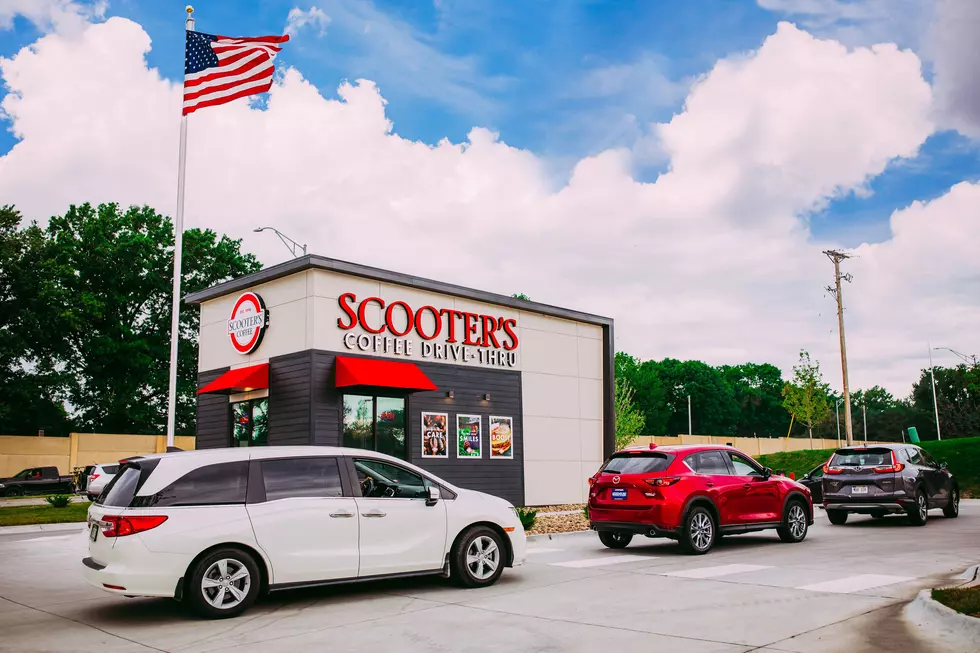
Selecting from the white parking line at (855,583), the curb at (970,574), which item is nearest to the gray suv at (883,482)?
the curb at (970,574)

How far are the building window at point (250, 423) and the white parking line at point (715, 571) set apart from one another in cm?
1361

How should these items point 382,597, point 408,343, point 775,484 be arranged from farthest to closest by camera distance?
1. point 408,343
2. point 775,484
3. point 382,597

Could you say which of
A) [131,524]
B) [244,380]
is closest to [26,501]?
[244,380]

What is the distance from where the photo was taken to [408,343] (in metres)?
23.0

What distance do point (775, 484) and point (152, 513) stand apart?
1026 cm

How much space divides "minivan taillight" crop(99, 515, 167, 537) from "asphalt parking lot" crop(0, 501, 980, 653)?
3.01ft

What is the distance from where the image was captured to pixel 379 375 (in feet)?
68.7

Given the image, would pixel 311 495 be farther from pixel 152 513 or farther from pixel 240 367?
pixel 240 367

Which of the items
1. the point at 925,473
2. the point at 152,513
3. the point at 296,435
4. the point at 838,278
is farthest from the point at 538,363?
the point at 838,278

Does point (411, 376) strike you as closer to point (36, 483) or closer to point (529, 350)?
point (529, 350)

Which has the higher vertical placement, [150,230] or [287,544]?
[150,230]

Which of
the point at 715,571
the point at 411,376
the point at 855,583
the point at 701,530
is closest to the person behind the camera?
the point at 855,583

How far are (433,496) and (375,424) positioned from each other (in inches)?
473

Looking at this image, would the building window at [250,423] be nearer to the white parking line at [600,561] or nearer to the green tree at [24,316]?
the white parking line at [600,561]
